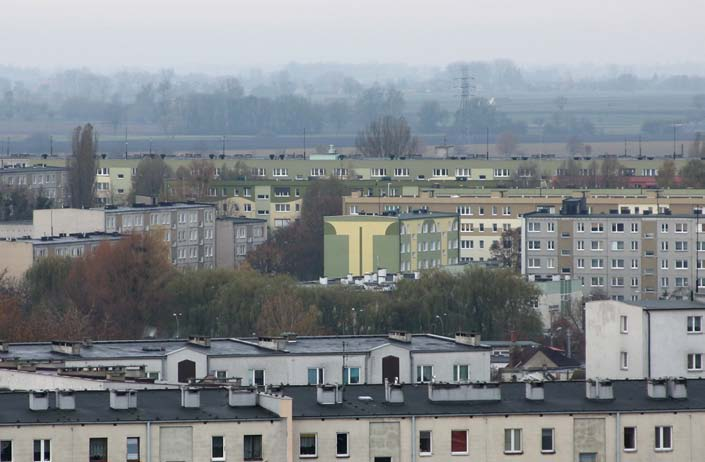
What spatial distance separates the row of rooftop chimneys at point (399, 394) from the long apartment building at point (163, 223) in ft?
126

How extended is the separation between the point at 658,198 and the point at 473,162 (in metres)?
20.0

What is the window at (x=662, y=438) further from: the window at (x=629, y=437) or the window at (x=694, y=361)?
the window at (x=694, y=361)

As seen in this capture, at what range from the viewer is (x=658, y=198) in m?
65.1

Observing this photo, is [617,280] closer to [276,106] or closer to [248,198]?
[248,198]

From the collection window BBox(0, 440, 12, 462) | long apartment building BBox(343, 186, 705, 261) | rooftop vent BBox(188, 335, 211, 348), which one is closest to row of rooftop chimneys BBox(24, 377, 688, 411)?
window BBox(0, 440, 12, 462)

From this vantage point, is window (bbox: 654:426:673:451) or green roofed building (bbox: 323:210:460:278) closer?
window (bbox: 654:426:673:451)

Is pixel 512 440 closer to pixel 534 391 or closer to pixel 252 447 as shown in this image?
pixel 534 391

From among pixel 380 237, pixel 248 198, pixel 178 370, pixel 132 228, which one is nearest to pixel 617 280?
pixel 380 237

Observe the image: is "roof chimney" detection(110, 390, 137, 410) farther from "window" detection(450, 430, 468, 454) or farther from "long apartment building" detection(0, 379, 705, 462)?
"window" detection(450, 430, 468, 454)

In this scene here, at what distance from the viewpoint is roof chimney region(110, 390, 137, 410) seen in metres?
20.3

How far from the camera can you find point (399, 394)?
2100 centimetres

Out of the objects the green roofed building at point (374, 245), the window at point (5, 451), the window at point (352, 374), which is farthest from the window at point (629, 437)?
the green roofed building at point (374, 245)

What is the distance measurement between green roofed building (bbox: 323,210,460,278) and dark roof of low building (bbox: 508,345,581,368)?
21.7m

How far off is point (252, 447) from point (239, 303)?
80.6 ft
